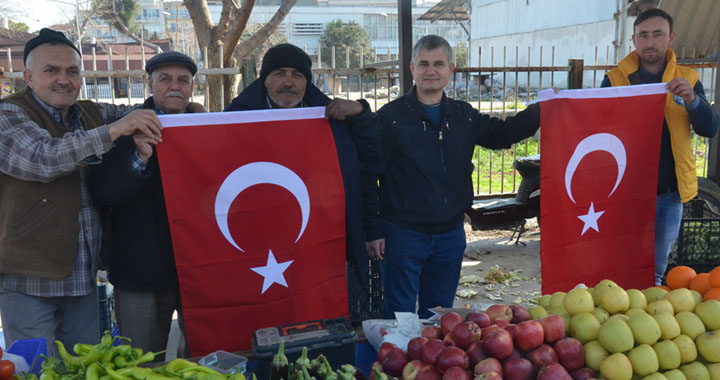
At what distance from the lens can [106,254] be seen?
297 cm

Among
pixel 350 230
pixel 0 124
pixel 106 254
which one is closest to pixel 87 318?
pixel 106 254

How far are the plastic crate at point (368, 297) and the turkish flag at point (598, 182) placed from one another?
3.80 ft

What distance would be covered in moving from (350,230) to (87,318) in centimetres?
146

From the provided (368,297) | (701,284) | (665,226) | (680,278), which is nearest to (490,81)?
(665,226)

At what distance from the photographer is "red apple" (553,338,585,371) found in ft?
6.81

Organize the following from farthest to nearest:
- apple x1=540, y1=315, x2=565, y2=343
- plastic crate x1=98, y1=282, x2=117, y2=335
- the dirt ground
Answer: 1. the dirt ground
2. plastic crate x1=98, y1=282, x2=117, y2=335
3. apple x1=540, y1=315, x2=565, y2=343

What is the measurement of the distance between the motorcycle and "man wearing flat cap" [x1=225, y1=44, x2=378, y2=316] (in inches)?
162

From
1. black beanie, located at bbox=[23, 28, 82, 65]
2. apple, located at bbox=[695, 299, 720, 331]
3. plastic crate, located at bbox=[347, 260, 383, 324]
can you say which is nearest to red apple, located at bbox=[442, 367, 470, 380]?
apple, located at bbox=[695, 299, 720, 331]

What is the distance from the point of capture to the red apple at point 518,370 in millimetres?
1963

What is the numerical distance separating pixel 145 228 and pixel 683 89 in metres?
3.24

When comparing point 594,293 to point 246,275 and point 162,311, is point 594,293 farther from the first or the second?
point 162,311

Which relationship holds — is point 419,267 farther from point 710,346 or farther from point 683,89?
point 683,89

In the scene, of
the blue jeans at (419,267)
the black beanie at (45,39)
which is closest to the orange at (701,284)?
the blue jeans at (419,267)

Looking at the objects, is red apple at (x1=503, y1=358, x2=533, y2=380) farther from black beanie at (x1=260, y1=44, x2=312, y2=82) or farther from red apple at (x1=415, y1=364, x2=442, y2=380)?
black beanie at (x1=260, y1=44, x2=312, y2=82)
